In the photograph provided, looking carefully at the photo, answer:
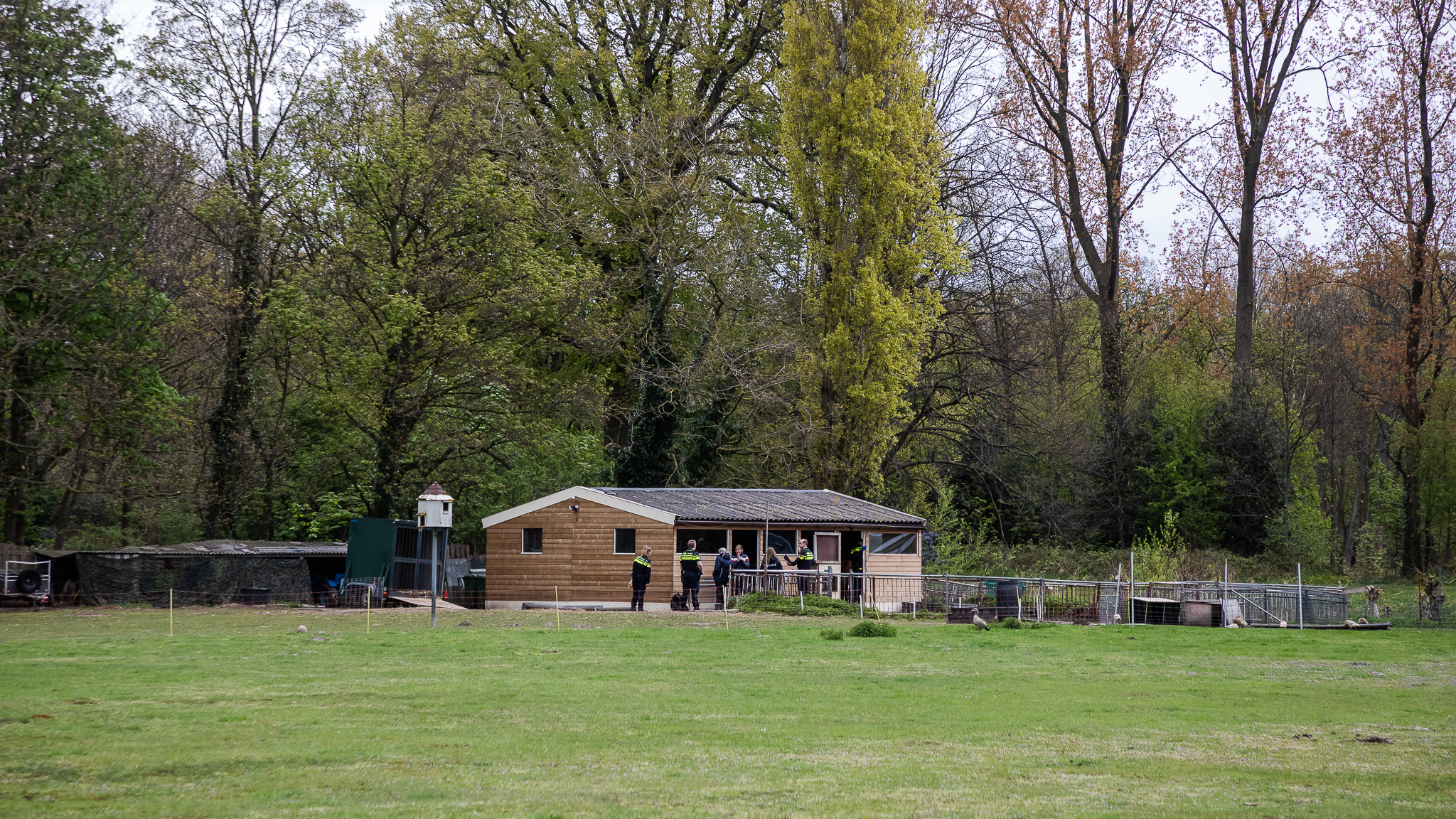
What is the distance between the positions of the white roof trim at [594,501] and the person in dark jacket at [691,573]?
171 cm

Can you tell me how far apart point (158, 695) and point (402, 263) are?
22.1 m

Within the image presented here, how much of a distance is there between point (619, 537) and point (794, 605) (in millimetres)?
5599

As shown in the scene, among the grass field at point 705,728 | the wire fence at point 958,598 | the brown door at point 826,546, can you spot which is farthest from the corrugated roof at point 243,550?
the brown door at point 826,546

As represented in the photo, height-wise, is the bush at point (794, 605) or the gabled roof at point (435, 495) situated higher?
the gabled roof at point (435, 495)

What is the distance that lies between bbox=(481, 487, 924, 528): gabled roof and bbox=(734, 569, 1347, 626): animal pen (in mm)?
1797

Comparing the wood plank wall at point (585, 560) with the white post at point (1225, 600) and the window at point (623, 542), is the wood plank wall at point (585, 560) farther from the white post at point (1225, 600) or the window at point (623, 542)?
the white post at point (1225, 600)

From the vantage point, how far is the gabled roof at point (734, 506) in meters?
30.0

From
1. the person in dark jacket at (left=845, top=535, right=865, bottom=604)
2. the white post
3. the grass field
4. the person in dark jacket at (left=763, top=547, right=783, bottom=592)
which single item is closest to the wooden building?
the person in dark jacket at (left=845, top=535, right=865, bottom=604)

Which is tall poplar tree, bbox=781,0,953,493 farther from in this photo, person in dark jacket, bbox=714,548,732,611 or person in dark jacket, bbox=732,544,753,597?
person in dark jacket, bbox=714,548,732,611

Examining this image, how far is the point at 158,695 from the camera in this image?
38.9 ft

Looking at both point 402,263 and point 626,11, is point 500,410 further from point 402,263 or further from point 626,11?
point 626,11

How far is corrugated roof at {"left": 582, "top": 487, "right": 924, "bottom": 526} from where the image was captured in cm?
3020

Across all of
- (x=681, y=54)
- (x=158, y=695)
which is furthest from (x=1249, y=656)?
(x=681, y=54)

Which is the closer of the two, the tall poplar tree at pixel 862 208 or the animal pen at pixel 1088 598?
the animal pen at pixel 1088 598
